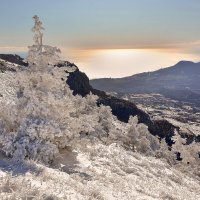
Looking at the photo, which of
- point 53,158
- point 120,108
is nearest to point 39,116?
point 53,158

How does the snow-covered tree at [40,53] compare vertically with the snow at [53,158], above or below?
above

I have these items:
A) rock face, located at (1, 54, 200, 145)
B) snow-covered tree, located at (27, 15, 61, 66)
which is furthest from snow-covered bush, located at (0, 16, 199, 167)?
rock face, located at (1, 54, 200, 145)

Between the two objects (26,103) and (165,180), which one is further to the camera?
(165,180)

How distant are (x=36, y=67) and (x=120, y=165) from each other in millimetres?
6902

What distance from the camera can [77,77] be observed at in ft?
486

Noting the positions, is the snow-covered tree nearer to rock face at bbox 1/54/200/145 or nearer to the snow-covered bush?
the snow-covered bush

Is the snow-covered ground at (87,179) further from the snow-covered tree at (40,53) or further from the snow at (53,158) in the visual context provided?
the snow-covered tree at (40,53)

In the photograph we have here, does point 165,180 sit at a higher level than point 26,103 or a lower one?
lower

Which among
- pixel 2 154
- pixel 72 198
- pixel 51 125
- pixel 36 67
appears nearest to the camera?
pixel 72 198

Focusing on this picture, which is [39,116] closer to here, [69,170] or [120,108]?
[69,170]

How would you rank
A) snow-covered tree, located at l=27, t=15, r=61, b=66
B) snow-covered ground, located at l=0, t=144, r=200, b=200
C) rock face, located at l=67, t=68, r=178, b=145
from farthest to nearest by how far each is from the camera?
rock face, located at l=67, t=68, r=178, b=145 → snow-covered tree, located at l=27, t=15, r=61, b=66 → snow-covered ground, located at l=0, t=144, r=200, b=200

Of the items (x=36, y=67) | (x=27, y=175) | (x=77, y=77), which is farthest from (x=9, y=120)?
(x=77, y=77)

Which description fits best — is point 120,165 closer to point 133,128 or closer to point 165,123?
point 133,128

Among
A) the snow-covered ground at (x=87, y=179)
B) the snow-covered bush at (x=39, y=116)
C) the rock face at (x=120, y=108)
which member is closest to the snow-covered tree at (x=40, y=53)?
the snow-covered bush at (x=39, y=116)
